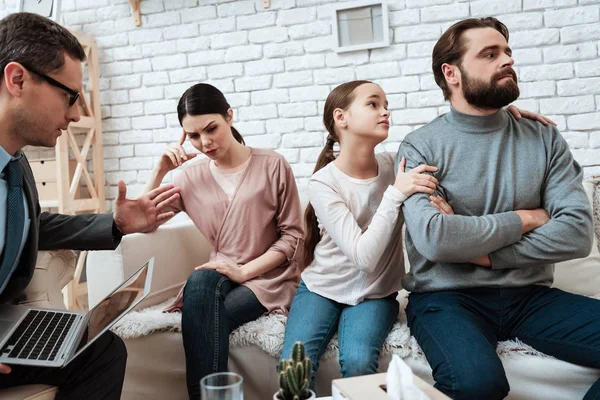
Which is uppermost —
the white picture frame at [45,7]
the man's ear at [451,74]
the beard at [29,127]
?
the white picture frame at [45,7]

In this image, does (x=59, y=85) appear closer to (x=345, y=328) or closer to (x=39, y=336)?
(x=39, y=336)

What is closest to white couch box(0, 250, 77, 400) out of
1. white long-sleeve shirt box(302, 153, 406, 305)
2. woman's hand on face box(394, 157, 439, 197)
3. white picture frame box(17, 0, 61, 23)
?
white long-sleeve shirt box(302, 153, 406, 305)

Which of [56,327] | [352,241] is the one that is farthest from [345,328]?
[56,327]

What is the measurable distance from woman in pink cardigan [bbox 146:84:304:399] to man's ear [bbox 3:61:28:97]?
56cm

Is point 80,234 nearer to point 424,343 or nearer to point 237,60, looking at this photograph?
point 424,343

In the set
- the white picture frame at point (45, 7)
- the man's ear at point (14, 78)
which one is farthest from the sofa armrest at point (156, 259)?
the white picture frame at point (45, 7)

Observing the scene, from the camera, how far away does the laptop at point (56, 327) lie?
3.47 ft

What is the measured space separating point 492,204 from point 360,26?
50.6 inches

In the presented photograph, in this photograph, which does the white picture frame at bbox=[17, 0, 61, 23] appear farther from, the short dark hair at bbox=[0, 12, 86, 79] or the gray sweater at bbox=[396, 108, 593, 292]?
the gray sweater at bbox=[396, 108, 593, 292]

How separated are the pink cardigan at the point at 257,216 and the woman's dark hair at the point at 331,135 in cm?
7

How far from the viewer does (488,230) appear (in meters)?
1.28

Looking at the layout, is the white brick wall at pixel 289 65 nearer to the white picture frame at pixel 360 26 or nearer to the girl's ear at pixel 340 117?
the white picture frame at pixel 360 26

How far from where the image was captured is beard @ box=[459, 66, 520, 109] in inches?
55.1

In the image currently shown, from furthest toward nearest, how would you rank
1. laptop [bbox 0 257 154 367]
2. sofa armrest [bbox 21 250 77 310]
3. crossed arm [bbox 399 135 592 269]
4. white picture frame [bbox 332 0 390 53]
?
white picture frame [bbox 332 0 390 53] → sofa armrest [bbox 21 250 77 310] → crossed arm [bbox 399 135 592 269] → laptop [bbox 0 257 154 367]
